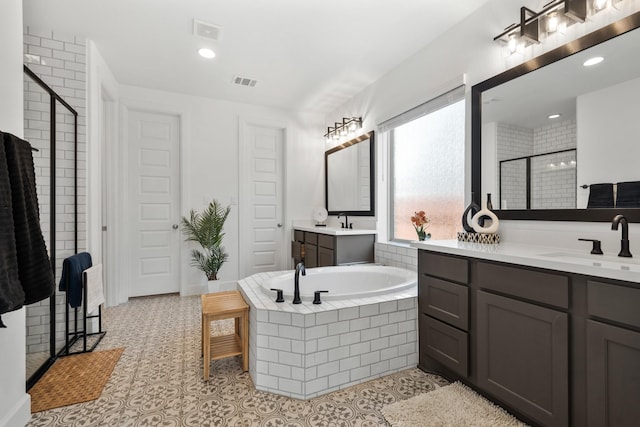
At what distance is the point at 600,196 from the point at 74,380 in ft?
10.9

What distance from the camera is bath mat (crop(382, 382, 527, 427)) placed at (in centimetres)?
156

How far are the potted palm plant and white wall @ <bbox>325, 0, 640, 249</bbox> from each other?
6.69ft

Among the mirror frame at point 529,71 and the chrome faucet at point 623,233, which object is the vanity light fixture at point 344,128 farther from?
the chrome faucet at point 623,233

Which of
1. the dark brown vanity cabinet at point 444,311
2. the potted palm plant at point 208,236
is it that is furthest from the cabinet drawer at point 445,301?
the potted palm plant at point 208,236

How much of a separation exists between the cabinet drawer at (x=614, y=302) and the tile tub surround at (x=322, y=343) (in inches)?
41.7

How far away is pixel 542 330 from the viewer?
1395 mm

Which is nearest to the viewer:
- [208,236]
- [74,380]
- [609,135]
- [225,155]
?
[609,135]

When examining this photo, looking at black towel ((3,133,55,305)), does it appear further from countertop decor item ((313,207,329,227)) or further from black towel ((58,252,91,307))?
countertop decor item ((313,207,329,227))

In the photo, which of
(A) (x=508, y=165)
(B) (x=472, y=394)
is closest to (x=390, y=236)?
(A) (x=508, y=165)

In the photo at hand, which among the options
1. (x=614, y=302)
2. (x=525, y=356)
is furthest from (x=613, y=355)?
(x=525, y=356)

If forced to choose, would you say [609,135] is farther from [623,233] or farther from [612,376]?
[612,376]

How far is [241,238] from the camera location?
14.0ft

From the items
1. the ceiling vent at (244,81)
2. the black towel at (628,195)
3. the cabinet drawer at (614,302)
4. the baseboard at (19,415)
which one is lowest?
the baseboard at (19,415)

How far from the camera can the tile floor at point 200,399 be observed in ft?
5.27
